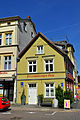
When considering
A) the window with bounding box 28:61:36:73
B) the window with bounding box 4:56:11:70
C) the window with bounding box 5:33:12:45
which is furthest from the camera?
the window with bounding box 5:33:12:45

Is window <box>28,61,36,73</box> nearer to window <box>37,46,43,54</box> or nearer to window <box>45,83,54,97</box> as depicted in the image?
window <box>37,46,43,54</box>

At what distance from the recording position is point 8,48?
23.6 metres

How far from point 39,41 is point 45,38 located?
1.01 meters

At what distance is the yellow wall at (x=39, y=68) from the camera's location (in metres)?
21.2

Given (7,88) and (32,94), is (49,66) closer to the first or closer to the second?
(32,94)

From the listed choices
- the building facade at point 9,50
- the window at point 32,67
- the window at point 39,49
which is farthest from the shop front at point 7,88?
the window at point 39,49

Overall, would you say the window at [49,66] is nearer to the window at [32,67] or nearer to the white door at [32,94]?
the window at [32,67]

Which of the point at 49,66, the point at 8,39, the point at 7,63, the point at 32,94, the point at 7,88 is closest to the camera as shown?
the point at 32,94

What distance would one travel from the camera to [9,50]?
23484 millimetres

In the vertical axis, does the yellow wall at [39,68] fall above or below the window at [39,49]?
below

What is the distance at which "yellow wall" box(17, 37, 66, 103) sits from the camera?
21158 millimetres

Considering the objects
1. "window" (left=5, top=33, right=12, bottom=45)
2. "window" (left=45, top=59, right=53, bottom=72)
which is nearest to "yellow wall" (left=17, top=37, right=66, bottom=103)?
"window" (left=45, top=59, right=53, bottom=72)

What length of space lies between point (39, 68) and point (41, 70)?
41 centimetres

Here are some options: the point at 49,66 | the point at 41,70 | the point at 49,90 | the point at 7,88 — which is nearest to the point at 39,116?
the point at 49,90
